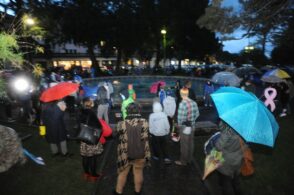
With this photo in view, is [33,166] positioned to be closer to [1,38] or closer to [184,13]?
[1,38]

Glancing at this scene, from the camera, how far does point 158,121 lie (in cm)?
610

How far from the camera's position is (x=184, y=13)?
43.5 metres

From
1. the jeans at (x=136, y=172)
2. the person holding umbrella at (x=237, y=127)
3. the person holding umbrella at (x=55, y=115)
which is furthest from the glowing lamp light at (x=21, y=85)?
the person holding umbrella at (x=237, y=127)

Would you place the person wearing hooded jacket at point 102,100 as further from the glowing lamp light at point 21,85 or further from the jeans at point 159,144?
the jeans at point 159,144

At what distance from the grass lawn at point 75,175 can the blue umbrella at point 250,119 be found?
2195mm

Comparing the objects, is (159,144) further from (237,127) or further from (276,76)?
(276,76)

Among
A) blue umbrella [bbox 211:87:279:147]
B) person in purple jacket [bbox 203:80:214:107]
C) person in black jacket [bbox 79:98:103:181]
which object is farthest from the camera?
person in purple jacket [bbox 203:80:214:107]

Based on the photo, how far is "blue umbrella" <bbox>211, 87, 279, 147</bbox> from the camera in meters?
3.90

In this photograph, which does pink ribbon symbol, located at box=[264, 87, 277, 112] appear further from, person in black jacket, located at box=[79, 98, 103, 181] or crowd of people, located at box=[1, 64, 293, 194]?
person in black jacket, located at box=[79, 98, 103, 181]

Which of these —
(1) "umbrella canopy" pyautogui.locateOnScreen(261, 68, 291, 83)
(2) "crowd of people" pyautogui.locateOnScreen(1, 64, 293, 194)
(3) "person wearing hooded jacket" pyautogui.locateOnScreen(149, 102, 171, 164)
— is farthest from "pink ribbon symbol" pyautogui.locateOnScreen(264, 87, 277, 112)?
(3) "person wearing hooded jacket" pyautogui.locateOnScreen(149, 102, 171, 164)

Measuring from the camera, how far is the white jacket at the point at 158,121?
5.98 metres

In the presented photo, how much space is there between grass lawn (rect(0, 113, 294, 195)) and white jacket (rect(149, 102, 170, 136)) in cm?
171

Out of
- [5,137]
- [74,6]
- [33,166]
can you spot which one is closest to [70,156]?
[33,166]

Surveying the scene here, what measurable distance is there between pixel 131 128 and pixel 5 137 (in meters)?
2.63
